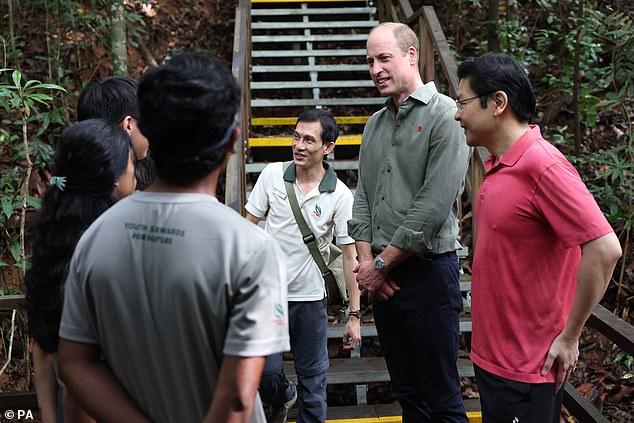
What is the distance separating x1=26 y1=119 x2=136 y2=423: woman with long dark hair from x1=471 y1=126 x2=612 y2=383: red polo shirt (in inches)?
47.7

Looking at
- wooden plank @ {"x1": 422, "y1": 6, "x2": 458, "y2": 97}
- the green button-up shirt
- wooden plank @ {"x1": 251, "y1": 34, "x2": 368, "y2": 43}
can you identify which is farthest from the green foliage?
wooden plank @ {"x1": 422, "y1": 6, "x2": 458, "y2": 97}

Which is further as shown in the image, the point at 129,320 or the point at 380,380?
the point at 380,380

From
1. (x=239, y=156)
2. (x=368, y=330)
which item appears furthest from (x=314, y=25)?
(x=368, y=330)

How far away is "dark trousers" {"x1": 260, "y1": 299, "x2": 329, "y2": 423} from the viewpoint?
3.25 m

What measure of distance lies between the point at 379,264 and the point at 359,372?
1.62 m

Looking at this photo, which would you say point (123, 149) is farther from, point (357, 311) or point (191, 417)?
point (357, 311)

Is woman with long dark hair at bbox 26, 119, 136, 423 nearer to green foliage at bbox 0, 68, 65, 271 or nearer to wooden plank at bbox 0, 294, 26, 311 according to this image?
wooden plank at bbox 0, 294, 26, 311

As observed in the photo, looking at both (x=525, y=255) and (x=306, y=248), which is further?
(x=306, y=248)

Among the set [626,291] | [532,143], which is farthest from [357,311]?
[626,291]

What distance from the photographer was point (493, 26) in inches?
275

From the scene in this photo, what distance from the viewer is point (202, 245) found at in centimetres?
131

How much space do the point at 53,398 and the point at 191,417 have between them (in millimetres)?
801

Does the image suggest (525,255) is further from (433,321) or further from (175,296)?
(175,296)

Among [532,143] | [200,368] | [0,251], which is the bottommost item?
[0,251]
